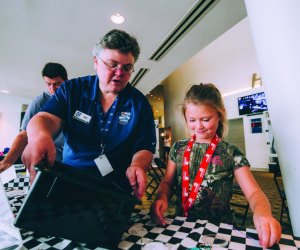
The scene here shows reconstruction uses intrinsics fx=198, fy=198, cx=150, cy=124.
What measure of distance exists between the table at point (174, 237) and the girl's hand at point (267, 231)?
0.07 ft

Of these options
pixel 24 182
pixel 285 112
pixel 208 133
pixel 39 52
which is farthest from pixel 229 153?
pixel 39 52

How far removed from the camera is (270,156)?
644cm

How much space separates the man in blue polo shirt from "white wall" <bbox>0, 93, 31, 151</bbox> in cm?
890

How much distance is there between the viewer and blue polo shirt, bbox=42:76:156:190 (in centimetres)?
104

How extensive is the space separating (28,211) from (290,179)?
52.2 inches

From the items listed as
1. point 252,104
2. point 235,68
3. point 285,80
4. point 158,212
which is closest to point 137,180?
point 158,212

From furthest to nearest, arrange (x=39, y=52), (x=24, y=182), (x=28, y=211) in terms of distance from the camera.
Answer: (x=39, y=52) → (x=24, y=182) → (x=28, y=211)

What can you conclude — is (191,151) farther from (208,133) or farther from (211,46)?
(211,46)

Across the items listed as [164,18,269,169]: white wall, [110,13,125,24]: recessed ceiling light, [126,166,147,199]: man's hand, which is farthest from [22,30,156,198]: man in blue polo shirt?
[164,18,269,169]: white wall

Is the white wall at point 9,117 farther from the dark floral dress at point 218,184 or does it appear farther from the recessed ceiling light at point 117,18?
the dark floral dress at point 218,184

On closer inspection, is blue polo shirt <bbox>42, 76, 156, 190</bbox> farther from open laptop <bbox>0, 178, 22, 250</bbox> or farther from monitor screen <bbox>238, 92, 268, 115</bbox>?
monitor screen <bbox>238, 92, 268, 115</bbox>

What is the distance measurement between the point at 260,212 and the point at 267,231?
12cm

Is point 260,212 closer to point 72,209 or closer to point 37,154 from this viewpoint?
point 72,209

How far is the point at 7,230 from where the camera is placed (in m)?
0.71
